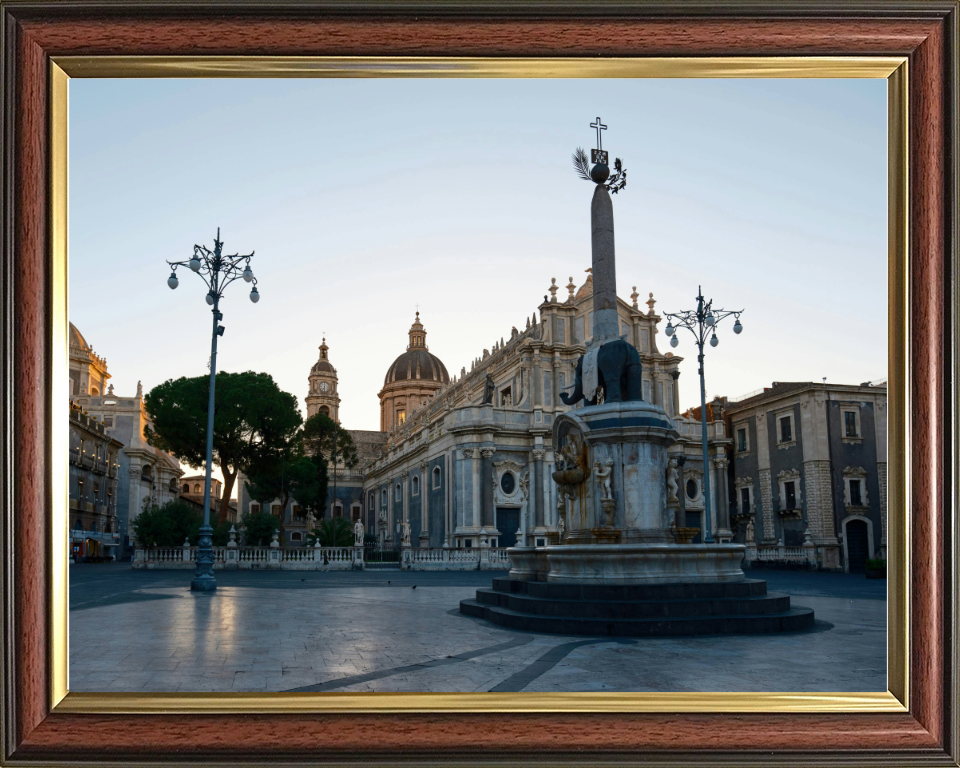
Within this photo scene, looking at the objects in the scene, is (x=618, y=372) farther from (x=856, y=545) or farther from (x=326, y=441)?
(x=326, y=441)

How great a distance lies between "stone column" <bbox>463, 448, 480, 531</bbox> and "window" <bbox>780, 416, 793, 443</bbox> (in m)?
18.5

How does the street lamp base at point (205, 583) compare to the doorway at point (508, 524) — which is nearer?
the street lamp base at point (205, 583)

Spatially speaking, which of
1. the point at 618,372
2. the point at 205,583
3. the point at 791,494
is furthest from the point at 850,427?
the point at 205,583

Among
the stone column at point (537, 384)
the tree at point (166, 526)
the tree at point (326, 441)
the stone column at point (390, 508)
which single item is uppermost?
the stone column at point (537, 384)

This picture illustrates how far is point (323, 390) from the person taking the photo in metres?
104

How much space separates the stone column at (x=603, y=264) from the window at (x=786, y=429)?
3205cm

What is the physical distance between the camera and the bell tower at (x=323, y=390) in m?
102

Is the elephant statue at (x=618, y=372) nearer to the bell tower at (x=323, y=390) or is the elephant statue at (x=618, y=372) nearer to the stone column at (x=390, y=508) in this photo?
the stone column at (x=390, y=508)

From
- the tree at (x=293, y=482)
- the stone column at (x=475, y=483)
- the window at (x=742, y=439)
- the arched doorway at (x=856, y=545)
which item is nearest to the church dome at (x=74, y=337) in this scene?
the arched doorway at (x=856, y=545)

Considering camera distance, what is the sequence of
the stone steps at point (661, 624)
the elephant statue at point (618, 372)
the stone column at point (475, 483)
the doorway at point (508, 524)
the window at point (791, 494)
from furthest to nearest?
the doorway at point (508, 524)
the stone column at point (475, 483)
the window at point (791, 494)
the elephant statue at point (618, 372)
the stone steps at point (661, 624)

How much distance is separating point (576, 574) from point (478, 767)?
32.9 feet

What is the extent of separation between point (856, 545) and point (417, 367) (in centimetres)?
6635

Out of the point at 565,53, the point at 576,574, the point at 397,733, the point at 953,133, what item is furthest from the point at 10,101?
the point at 576,574

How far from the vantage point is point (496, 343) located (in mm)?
65000
